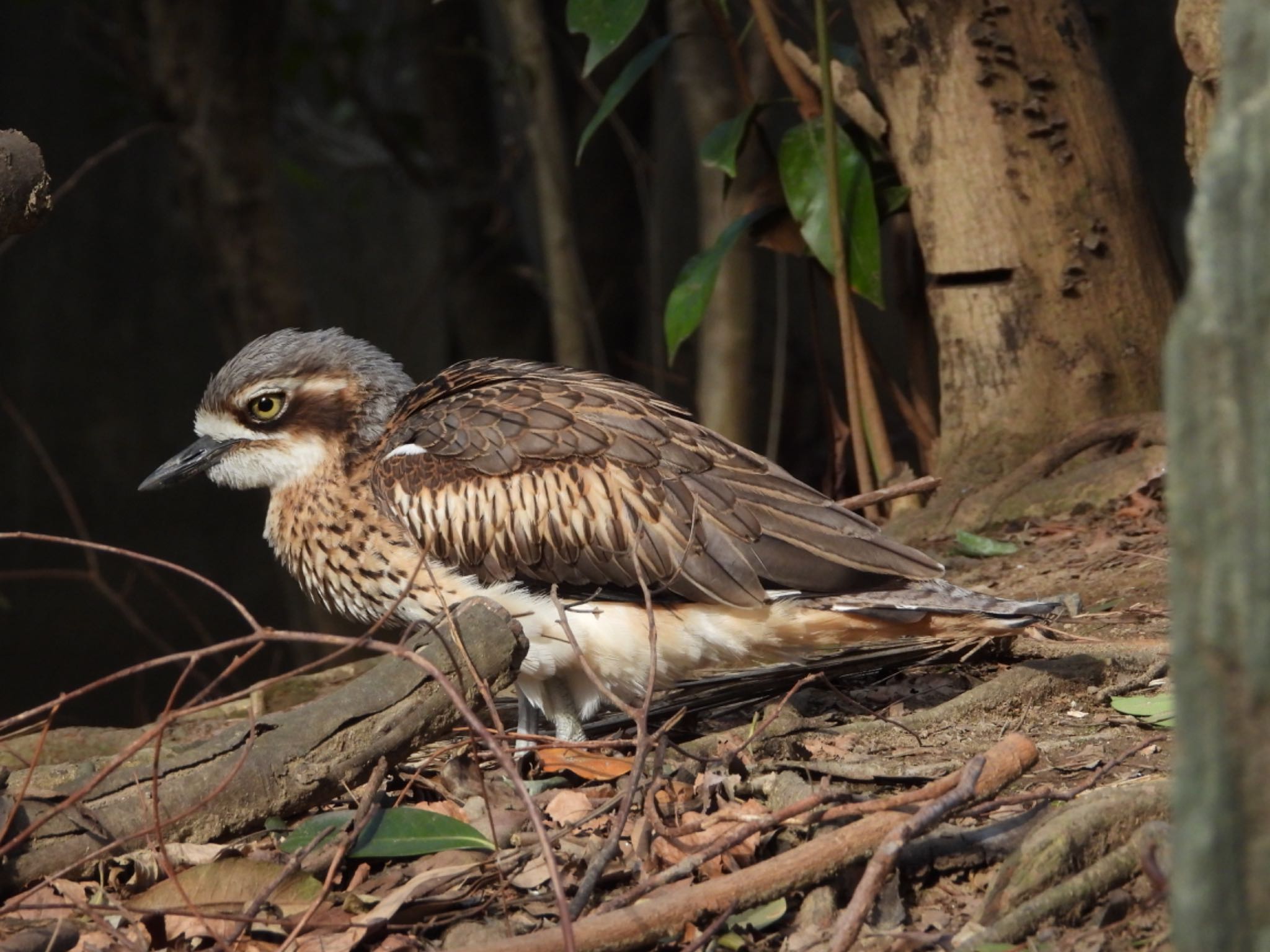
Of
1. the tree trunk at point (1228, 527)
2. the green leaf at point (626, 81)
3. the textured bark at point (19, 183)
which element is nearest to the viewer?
the tree trunk at point (1228, 527)

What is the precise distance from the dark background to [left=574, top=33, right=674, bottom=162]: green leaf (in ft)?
9.61

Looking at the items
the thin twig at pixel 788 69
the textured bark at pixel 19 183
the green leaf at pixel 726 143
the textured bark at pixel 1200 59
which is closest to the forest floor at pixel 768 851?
the textured bark at pixel 19 183

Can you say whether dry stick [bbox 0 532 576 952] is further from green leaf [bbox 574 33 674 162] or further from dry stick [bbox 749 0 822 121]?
dry stick [bbox 749 0 822 121]

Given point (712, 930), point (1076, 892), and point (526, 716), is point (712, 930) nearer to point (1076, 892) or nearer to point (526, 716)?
point (1076, 892)

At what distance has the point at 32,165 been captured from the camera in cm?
297

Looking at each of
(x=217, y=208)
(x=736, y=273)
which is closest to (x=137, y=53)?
(x=217, y=208)

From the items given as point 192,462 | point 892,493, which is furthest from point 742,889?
point 192,462

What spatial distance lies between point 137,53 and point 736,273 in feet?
13.0

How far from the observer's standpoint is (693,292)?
593 centimetres

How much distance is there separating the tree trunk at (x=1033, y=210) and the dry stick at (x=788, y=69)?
1.34ft

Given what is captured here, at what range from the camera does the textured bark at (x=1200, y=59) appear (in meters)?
4.12

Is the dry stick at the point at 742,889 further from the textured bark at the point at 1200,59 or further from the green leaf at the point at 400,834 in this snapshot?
the textured bark at the point at 1200,59

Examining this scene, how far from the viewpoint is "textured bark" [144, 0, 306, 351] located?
7.68 m

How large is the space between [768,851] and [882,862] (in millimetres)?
494
